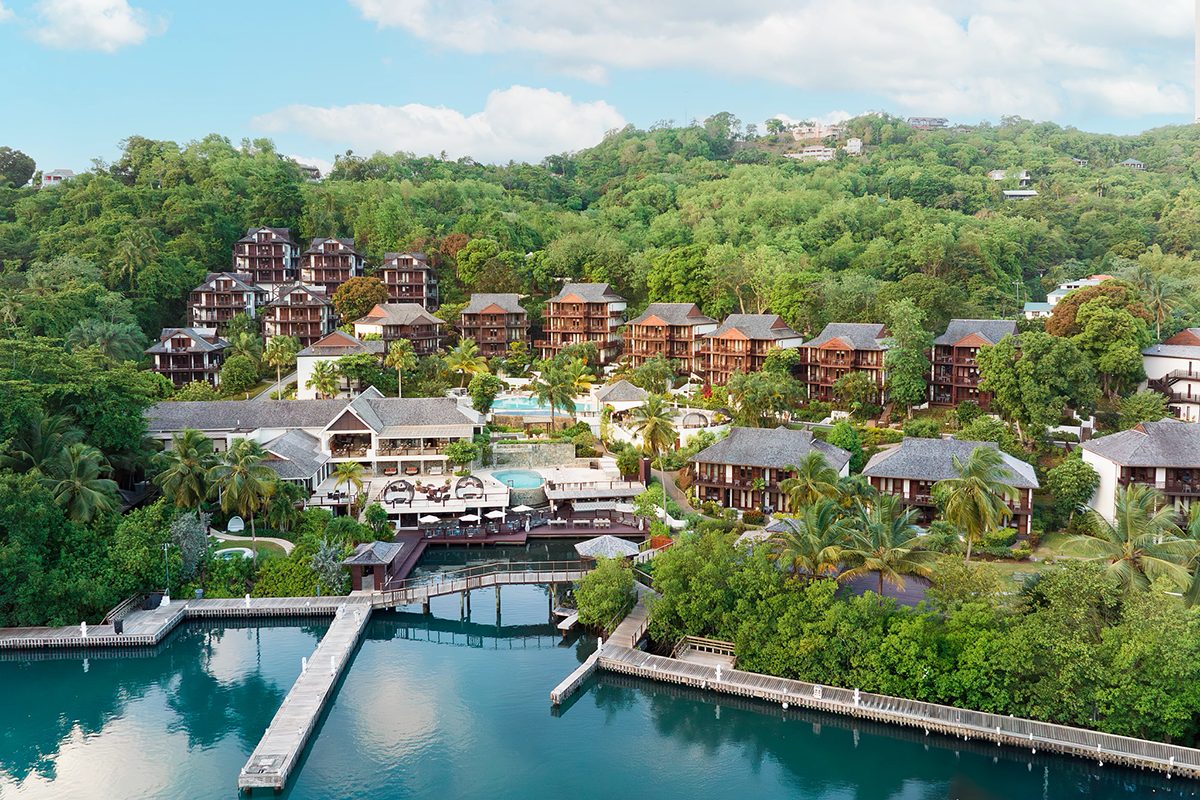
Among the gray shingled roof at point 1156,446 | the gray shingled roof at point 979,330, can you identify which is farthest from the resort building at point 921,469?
the gray shingled roof at point 979,330

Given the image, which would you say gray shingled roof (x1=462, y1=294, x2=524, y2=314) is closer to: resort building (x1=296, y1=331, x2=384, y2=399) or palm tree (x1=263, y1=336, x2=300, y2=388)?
resort building (x1=296, y1=331, x2=384, y2=399)

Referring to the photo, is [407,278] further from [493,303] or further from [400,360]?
[400,360]

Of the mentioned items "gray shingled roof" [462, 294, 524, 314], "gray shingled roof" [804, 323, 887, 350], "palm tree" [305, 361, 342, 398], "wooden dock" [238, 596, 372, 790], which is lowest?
"wooden dock" [238, 596, 372, 790]

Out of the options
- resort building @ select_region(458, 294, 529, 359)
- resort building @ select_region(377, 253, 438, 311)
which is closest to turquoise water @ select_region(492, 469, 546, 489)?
resort building @ select_region(458, 294, 529, 359)

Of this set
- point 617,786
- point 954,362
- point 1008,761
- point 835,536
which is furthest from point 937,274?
point 617,786

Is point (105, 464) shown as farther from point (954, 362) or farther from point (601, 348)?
point (954, 362)
